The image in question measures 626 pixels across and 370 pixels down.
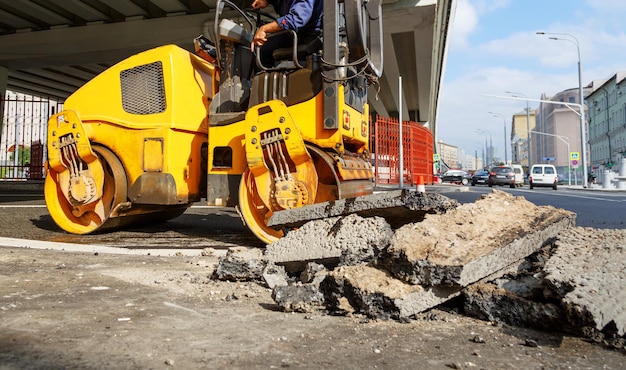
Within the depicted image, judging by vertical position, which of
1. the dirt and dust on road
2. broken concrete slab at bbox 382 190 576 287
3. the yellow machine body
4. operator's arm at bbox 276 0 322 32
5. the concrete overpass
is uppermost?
the concrete overpass

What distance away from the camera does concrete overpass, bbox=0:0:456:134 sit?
17.0 m

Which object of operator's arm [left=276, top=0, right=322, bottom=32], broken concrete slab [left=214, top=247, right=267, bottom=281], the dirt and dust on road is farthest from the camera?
operator's arm [left=276, top=0, right=322, bottom=32]

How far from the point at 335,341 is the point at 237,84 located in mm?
3748

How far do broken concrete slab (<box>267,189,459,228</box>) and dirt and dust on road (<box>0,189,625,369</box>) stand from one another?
0.88 ft

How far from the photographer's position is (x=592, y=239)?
3.08m

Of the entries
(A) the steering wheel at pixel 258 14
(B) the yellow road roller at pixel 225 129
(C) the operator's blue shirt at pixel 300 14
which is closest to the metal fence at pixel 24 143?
(B) the yellow road roller at pixel 225 129

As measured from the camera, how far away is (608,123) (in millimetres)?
66875

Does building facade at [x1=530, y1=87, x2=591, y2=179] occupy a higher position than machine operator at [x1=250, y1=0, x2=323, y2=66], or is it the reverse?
building facade at [x1=530, y1=87, x2=591, y2=179]

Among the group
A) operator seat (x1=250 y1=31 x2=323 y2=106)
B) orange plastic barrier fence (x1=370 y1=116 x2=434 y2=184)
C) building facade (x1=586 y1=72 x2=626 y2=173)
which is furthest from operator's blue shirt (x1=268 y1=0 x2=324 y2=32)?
building facade (x1=586 y1=72 x2=626 y2=173)

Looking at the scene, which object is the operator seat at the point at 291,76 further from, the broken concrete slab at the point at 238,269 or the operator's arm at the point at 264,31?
the broken concrete slab at the point at 238,269

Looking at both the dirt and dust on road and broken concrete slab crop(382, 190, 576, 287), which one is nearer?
the dirt and dust on road

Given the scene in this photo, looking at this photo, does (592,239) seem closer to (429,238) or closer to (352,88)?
(429,238)

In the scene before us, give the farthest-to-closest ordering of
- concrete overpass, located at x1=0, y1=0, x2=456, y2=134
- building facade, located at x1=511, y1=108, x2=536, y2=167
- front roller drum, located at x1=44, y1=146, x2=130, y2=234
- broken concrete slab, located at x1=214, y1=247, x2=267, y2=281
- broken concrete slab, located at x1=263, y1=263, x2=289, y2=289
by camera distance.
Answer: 1. building facade, located at x1=511, y1=108, x2=536, y2=167
2. concrete overpass, located at x1=0, y1=0, x2=456, y2=134
3. front roller drum, located at x1=44, y1=146, x2=130, y2=234
4. broken concrete slab, located at x1=214, y1=247, x2=267, y2=281
5. broken concrete slab, located at x1=263, y1=263, x2=289, y2=289

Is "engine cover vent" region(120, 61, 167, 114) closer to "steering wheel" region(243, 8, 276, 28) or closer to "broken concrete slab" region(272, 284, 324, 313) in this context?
"steering wheel" region(243, 8, 276, 28)
